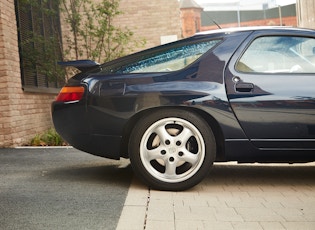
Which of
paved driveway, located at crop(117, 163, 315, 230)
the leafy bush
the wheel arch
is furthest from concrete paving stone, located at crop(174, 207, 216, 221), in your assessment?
the leafy bush

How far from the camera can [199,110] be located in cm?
403

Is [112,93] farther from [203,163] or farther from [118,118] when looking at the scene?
[203,163]

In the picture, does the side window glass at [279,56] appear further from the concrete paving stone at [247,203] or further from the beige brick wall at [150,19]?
the beige brick wall at [150,19]

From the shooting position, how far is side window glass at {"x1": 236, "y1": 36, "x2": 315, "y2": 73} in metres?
4.15

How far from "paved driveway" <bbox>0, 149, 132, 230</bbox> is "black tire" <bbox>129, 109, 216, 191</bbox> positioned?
32 cm

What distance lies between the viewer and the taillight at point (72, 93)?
419cm

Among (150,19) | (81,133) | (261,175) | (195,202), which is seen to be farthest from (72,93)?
(150,19)

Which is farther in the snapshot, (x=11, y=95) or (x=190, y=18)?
(x=190, y=18)

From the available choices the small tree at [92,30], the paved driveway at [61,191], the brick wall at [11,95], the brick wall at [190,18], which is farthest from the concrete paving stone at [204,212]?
the brick wall at [190,18]

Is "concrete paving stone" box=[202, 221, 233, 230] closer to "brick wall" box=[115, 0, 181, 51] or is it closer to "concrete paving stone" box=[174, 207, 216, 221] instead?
"concrete paving stone" box=[174, 207, 216, 221]

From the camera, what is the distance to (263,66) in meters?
4.16

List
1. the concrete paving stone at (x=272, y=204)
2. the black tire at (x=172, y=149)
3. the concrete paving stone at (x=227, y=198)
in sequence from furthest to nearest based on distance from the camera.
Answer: the black tire at (x=172, y=149) → the concrete paving stone at (x=227, y=198) → the concrete paving stone at (x=272, y=204)

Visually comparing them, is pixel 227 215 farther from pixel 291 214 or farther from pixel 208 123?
pixel 208 123

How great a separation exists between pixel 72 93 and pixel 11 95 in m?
3.29
